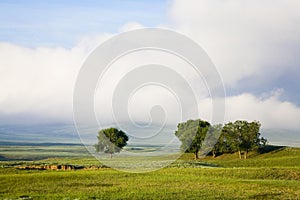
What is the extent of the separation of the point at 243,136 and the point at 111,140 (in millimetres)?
35265

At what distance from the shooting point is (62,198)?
3822 cm

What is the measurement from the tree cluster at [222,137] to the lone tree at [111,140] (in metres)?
14.8

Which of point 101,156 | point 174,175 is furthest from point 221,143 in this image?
point 174,175

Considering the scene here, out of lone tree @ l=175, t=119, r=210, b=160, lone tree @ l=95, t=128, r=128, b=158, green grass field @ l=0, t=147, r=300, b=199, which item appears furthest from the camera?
lone tree @ l=95, t=128, r=128, b=158

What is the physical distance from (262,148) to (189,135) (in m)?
21.9

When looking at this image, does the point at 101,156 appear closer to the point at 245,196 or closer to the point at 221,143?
the point at 221,143

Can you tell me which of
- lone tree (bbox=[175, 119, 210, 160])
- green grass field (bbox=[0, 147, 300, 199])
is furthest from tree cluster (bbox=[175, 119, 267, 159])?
green grass field (bbox=[0, 147, 300, 199])

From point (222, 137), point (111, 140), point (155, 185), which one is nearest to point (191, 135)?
point (222, 137)

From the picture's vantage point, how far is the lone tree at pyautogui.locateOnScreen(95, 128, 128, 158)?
119 metres

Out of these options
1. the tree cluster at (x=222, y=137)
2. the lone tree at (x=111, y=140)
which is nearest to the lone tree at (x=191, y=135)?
the tree cluster at (x=222, y=137)

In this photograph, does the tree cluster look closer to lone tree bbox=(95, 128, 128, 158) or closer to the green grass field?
lone tree bbox=(95, 128, 128, 158)

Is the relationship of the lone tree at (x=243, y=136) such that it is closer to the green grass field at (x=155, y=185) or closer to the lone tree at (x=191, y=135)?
the lone tree at (x=191, y=135)

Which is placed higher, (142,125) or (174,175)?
(142,125)

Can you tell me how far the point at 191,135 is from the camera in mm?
116875
